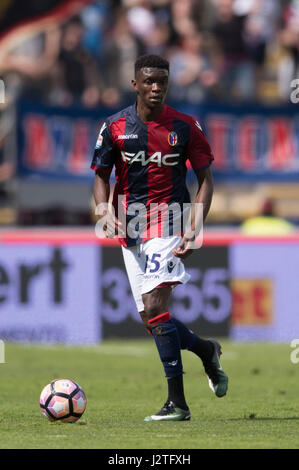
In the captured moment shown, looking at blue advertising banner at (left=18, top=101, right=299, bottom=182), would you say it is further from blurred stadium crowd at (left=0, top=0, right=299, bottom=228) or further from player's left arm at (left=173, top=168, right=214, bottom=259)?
player's left arm at (left=173, top=168, right=214, bottom=259)

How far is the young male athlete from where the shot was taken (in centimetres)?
750

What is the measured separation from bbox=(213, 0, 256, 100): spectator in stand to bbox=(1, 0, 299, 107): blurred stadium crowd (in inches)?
0.7

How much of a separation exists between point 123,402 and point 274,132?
9.45 meters

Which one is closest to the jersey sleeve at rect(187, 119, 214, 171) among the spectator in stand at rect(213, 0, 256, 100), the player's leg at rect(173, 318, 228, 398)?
the player's leg at rect(173, 318, 228, 398)

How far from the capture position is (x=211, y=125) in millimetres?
17266

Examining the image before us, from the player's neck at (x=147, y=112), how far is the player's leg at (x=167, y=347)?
47.6 inches

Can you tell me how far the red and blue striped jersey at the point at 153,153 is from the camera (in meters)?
7.65

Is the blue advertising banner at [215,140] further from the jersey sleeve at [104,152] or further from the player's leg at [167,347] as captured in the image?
the player's leg at [167,347]

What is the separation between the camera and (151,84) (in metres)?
7.48

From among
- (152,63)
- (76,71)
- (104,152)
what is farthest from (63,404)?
(76,71)

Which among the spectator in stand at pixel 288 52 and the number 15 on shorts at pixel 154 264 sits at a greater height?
the spectator in stand at pixel 288 52

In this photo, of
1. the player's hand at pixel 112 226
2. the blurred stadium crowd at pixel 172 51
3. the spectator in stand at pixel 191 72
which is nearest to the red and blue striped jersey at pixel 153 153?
the player's hand at pixel 112 226

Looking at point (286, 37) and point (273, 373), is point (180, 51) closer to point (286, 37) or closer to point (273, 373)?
point (286, 37)

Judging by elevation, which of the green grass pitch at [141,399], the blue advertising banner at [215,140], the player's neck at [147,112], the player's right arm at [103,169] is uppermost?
the blue advertising banner at [215,140]
